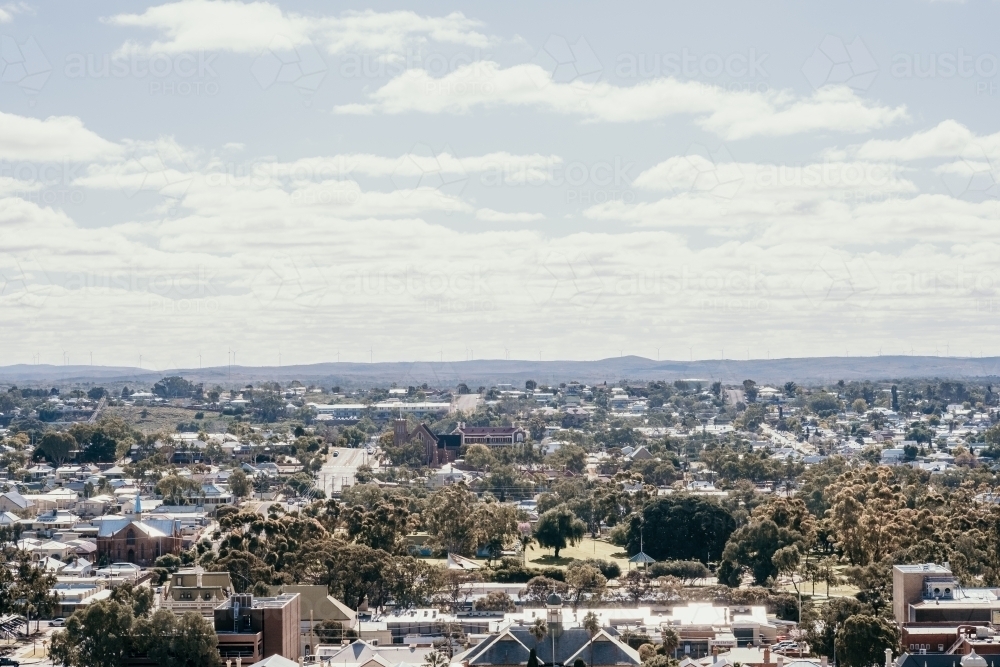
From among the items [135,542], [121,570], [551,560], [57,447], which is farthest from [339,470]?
[121,570]

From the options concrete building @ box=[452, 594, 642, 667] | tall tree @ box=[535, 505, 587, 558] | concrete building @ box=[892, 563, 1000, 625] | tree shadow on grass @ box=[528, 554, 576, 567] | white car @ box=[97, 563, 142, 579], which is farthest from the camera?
tall tree @ box=[535, 505, 587, 558]

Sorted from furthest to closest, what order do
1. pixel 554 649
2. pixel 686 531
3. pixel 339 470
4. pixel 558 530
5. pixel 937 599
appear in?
1. pixel 339 470
2. pixel 558 530
3. pixel 686 531
4. pixel 937 599
5. pixel 554 649

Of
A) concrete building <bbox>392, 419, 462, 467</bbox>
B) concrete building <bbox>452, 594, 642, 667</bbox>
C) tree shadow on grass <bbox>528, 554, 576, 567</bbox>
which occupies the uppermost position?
concrete building <bbox>392, 419, 462, 467</bbox>

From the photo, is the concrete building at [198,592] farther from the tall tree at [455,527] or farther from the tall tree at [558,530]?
the tall tree at [558,530]

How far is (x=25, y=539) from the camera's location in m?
117

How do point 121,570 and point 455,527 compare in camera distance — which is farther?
point 455,527

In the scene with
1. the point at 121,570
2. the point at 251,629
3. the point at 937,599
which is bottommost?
the point at 121,570

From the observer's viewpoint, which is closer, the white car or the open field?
the white car

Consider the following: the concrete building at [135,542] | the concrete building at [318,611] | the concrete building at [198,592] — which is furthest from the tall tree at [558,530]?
the concrete building at [198,592]

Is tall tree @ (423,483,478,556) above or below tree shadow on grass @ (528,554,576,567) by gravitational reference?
above

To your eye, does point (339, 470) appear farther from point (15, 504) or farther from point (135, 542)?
point (135, 542)

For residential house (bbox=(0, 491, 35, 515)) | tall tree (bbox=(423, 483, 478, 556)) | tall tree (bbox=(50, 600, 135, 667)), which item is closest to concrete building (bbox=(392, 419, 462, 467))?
→ residential house (bbox=(0, 491, 35, 515))

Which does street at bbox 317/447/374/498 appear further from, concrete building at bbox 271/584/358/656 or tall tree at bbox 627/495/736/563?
concrete building at bbox 271/584/358/656

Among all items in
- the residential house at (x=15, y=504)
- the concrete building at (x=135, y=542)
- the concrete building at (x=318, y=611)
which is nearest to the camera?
the concrete building at (x=318, y=611)
